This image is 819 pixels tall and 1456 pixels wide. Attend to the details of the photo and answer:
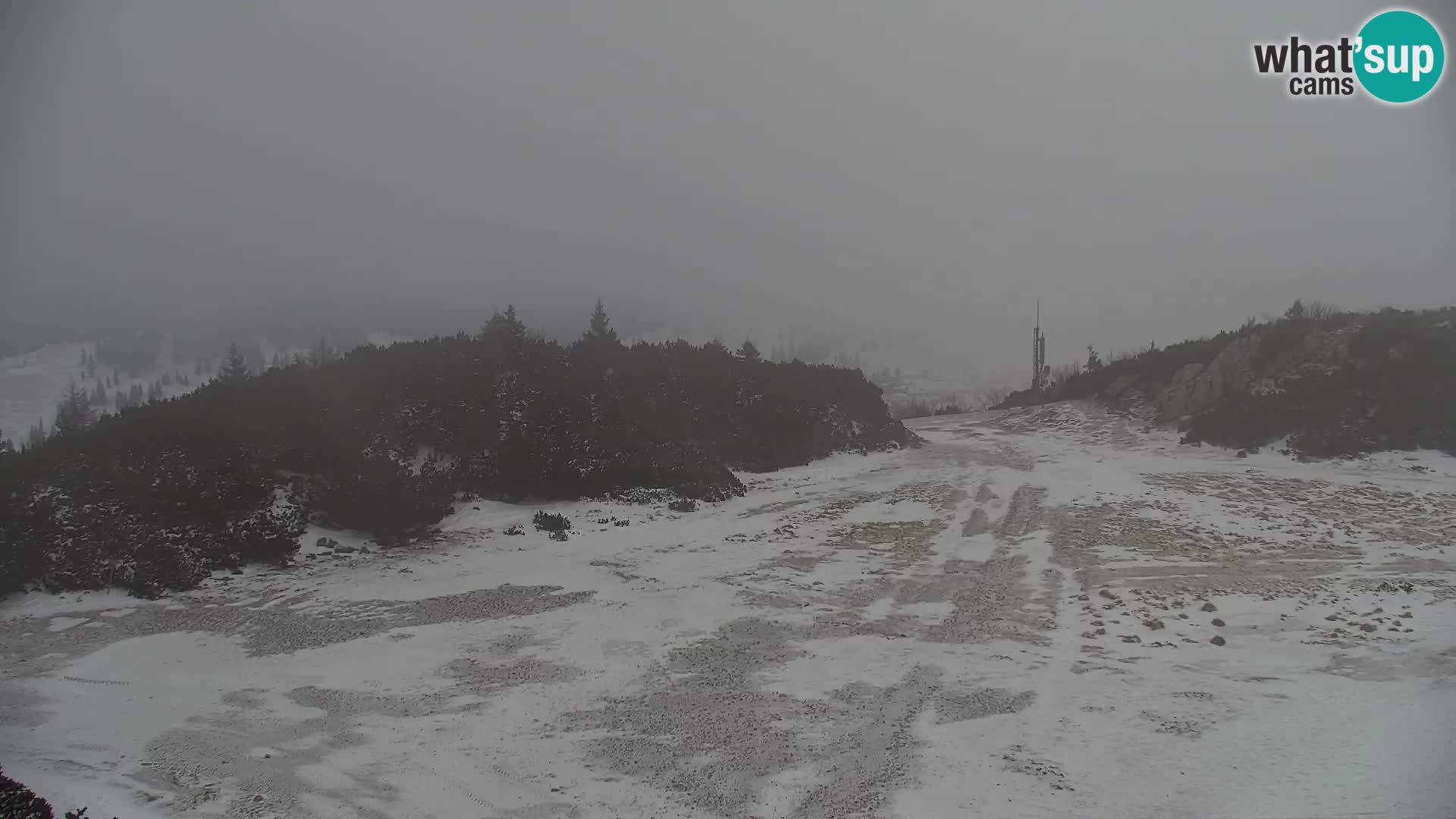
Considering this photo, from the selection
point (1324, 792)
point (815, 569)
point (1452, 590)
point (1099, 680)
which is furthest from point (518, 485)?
point (1452, 590)

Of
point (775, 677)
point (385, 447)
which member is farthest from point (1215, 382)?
point (385, 447)

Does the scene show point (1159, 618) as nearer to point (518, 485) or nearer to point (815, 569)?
point (815, 569)

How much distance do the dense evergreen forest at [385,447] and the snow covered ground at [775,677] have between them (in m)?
0.79

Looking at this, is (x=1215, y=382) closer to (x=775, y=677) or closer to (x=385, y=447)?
(x=775, y=677)

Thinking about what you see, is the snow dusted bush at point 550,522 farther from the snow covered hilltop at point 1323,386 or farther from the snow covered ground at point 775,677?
the snow covered hilltop at point 1323,386

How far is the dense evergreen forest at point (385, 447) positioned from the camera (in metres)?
10.3

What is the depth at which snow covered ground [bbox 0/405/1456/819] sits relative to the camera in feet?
17.5

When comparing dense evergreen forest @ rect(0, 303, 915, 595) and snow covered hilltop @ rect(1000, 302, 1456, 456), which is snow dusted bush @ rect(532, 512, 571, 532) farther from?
snow covered hilltop @ rect(1000, 302, 1456, 456)

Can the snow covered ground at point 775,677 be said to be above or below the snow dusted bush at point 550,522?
below

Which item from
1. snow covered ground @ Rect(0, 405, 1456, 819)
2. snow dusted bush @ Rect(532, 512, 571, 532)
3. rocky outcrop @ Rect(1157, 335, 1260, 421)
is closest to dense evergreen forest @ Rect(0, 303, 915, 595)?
snow covered ground @ Rect(0, 405, 1456, 819)

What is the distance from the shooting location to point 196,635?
331 inches

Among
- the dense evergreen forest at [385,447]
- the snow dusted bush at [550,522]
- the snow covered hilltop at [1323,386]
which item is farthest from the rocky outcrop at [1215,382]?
the snow dusted bush at [550,522]

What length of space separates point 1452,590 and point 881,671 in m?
8.27

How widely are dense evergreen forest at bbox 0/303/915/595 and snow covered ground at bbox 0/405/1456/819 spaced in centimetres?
79
